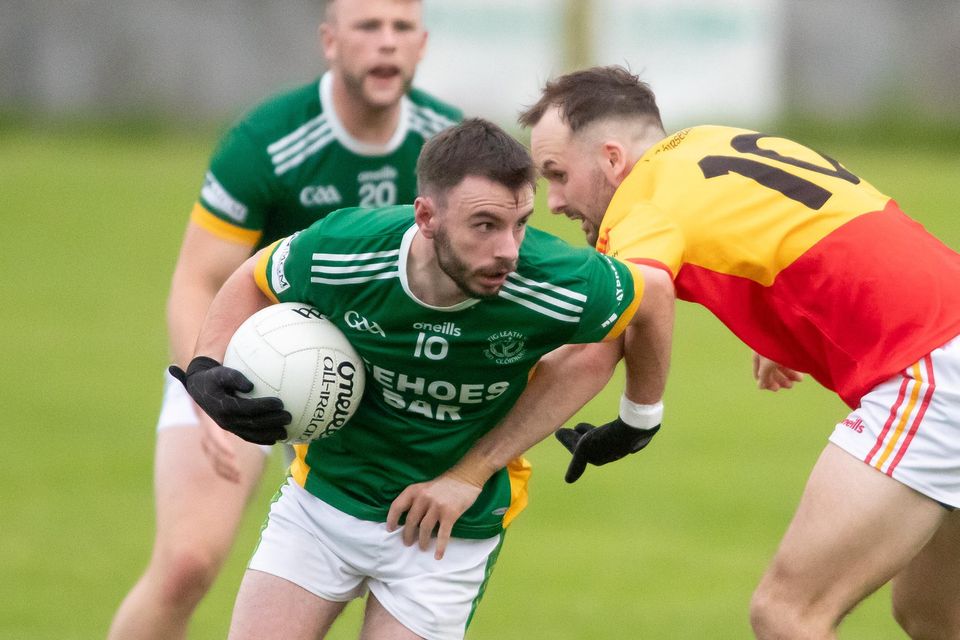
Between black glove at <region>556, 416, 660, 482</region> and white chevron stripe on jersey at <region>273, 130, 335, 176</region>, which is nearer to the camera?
black glove at <region>556, 416, 660, 482</region>

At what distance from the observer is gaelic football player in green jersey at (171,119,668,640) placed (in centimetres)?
446

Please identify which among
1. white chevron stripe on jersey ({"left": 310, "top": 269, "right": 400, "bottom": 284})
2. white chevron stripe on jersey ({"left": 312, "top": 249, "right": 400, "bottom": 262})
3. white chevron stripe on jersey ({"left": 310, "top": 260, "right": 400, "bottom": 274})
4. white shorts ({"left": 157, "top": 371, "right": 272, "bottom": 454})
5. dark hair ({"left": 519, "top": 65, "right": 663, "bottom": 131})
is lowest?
white shorts ({"left": 157, "top": 371, "right": 272, "bottom": 454})

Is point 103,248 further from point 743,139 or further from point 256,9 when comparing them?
point 743,139

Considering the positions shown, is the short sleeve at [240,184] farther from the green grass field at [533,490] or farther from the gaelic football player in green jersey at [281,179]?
the green grass field at [533,490]

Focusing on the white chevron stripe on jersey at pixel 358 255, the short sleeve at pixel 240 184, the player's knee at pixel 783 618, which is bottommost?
the player's knee at pixel 783 618

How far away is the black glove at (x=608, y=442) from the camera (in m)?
5.12

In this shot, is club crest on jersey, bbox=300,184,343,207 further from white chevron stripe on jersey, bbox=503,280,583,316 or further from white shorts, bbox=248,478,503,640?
white chevron stripe on jersey, bbox=503,280,583,316

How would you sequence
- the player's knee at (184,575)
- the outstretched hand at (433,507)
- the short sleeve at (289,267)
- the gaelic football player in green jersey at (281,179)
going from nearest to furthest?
the short sleeve at (289,267) → the outstretched hand at (433,507) → the player's knee at (184,575) → the gaelic football player in green jersey at (281,179)

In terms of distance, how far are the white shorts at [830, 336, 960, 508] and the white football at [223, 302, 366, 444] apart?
1.59 metres

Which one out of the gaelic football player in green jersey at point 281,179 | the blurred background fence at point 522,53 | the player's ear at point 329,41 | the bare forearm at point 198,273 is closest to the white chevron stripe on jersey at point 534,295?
the gaelic football player in green jersey at point 281,179

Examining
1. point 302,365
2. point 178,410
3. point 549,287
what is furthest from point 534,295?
point 178,410

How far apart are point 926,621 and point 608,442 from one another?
4.29 feet

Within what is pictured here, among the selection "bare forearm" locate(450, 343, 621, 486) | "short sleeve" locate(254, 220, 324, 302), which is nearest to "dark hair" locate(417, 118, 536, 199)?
"short sleeve" locate(254, 220, 324, 302)

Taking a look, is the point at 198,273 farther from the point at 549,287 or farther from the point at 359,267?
the point at 549,287
